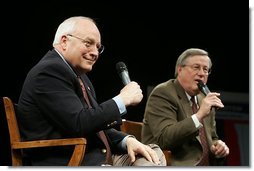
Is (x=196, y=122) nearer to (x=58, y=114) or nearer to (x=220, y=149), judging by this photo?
(x=220, y=149)

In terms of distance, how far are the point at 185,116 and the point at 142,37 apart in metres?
0.53

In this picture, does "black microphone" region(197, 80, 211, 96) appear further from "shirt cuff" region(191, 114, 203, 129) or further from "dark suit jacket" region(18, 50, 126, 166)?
"dark suit jacket" region(18, 50, 126, 166)

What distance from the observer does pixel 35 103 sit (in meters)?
1.90

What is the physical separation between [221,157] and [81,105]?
1.22 m

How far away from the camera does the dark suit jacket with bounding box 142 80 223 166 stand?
263 centimetres

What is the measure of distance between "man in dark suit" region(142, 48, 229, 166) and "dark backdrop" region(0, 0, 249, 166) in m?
0.06

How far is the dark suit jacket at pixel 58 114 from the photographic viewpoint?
1833mm

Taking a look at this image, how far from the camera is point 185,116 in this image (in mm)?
2760

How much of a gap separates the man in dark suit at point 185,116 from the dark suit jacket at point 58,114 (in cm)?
79

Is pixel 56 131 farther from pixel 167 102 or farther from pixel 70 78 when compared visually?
pixel 167 102

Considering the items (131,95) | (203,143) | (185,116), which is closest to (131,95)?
(131,95)

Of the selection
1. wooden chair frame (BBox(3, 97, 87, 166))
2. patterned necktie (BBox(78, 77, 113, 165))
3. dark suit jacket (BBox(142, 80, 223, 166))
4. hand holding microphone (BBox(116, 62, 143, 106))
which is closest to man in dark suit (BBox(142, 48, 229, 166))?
dark suit jacket (BBox(142, 80, 223, 166))

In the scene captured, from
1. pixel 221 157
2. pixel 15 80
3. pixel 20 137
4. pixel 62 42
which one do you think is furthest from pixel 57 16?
pixel 221 157

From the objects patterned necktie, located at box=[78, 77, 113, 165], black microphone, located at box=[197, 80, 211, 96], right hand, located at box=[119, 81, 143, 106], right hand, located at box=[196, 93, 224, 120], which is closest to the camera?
right hand, located at box=[119, 81, 143, 106]
